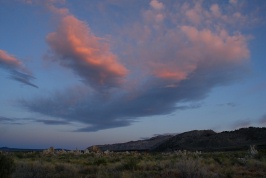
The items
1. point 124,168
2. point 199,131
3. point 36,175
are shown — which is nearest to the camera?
point 36,175

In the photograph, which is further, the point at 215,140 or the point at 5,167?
the point at 215,140

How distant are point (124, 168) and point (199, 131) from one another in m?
123

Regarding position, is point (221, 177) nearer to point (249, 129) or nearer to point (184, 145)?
point (184, 145)

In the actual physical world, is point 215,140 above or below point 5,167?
above

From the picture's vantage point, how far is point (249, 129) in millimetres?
127312

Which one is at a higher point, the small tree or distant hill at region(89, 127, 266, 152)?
distant hill at region(89, 127, 266, 152)

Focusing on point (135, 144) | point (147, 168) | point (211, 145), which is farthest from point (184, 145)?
point (147, 168)

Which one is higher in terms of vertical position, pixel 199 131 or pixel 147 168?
pixel 199 131

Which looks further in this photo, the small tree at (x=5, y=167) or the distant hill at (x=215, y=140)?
the distant hill at (x=215, y=140)

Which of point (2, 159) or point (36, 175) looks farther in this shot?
point (36, 175)

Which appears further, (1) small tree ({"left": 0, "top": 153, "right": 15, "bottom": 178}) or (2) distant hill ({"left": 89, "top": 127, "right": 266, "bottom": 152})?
(2) distant hill ({"left": 89, "top": 127, "right": 266, "bottom": 152})

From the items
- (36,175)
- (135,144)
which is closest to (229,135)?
(135,144)

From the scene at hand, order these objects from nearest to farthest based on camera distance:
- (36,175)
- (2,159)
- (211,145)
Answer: (2,159) < (36,175) < (211,145)

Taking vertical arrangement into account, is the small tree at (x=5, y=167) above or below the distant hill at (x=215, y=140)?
below
